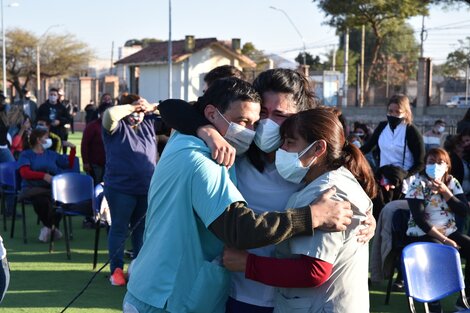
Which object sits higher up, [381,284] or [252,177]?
[252,177]

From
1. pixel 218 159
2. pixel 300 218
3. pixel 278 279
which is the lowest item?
pixel 278 279

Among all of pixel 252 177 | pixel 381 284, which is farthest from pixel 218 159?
pixel 381 284

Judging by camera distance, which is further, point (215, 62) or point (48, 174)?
point (215, 62)

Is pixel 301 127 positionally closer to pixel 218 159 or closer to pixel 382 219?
pixel 218 159

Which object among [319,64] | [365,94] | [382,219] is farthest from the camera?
[319,64]

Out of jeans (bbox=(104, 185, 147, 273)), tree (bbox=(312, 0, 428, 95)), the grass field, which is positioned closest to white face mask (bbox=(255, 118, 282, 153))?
the grass field

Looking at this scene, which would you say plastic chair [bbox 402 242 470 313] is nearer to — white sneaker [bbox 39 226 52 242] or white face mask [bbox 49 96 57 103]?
white sneaker [bbox 39 226 52 242]

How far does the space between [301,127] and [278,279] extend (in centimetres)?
57

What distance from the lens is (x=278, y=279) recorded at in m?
2.67

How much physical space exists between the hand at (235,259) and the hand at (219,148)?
1.04 feet

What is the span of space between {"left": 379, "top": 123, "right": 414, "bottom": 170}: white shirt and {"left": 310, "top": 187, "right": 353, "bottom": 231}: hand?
216 inches

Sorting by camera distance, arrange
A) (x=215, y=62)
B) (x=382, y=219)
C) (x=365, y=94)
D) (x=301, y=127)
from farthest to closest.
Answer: (x=215, y=62) → (x=365, y=94) → (x=382, y=219) → (x=301, y=127)

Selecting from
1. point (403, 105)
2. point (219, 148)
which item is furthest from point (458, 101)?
point (219, 148)

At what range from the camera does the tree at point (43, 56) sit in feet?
195
